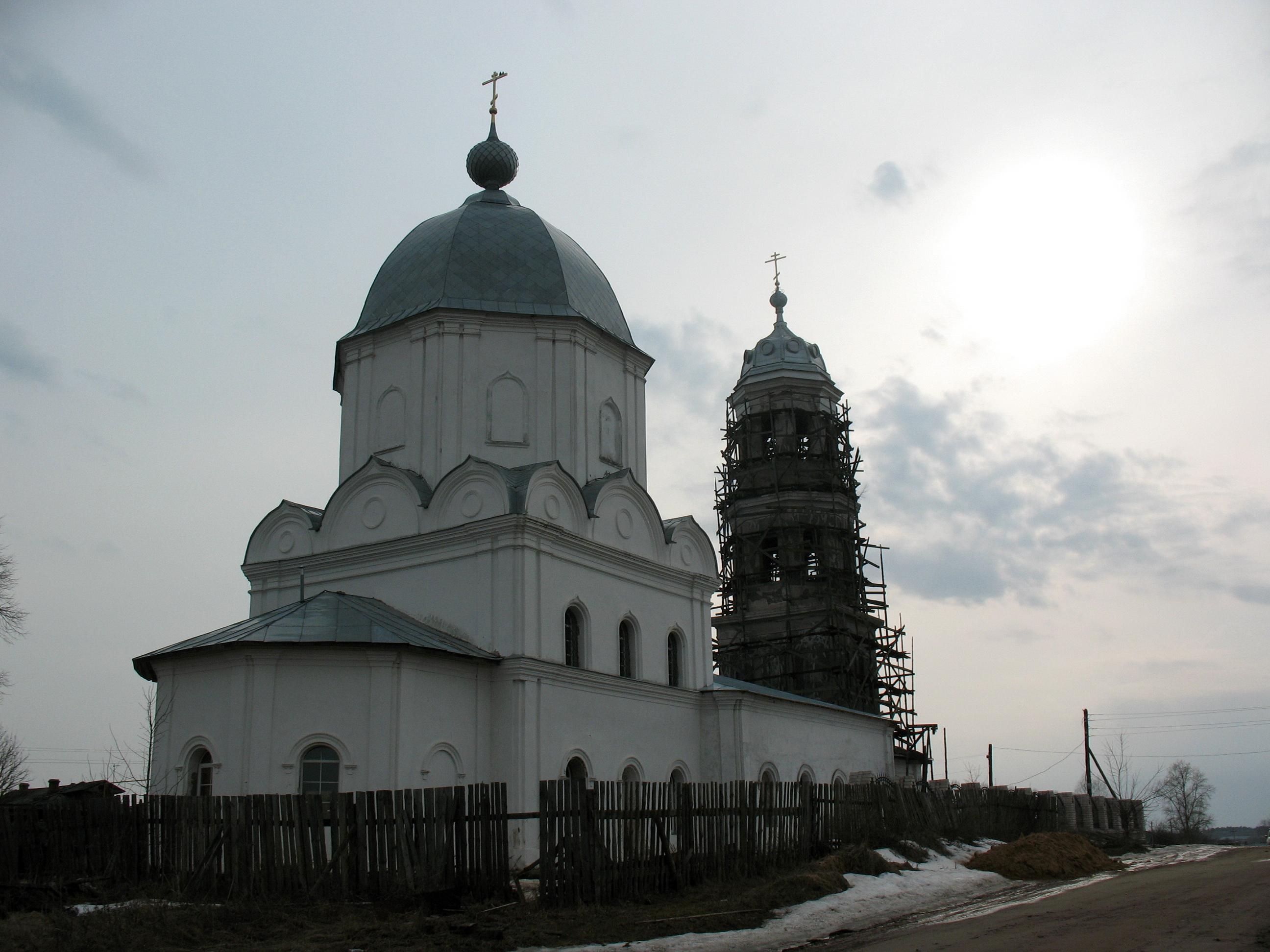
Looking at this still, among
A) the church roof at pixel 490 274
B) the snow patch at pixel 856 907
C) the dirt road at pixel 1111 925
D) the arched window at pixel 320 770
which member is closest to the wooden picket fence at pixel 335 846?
the snow patch at pixel 856 907

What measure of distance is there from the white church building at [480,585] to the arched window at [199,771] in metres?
0.03

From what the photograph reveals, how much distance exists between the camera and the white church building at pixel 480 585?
1582cm

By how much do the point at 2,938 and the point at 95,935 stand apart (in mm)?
729

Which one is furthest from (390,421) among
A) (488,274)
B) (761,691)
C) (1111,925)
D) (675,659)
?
(1111,925)

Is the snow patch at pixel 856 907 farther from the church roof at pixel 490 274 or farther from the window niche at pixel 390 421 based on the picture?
the church roof at pixel 490 274

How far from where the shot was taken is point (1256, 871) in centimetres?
1645

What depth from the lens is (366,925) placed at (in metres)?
10.4

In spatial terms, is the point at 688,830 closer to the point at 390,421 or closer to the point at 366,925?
the point at 366,925

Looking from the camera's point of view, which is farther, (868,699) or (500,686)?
(868,699)

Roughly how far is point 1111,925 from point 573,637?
988cm

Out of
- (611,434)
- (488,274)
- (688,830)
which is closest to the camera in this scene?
(688,830)

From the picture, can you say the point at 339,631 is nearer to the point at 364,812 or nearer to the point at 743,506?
the point at 364,812

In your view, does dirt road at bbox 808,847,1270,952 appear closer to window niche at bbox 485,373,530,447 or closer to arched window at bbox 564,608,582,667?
arched window at bbox 564,608,582,667

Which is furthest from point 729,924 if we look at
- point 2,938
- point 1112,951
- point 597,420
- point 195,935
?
point 597,420
